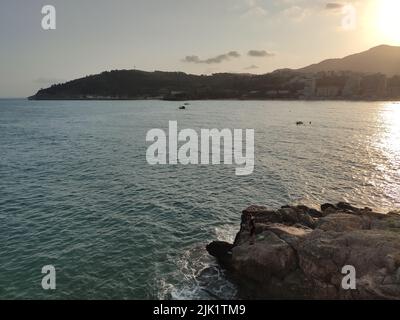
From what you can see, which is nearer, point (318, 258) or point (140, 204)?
point (318, 258)

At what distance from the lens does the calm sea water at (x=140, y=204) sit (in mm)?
21781

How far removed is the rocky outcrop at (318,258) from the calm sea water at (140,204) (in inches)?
64.8

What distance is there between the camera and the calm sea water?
21.8 meters

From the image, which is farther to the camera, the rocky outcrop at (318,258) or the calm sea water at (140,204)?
the calm sea water at (140,204)

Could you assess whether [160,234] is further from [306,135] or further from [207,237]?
[306,135]

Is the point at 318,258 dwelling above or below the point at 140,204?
above

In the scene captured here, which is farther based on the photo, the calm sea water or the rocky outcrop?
the calm sea water

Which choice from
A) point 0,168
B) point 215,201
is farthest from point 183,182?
point 0,168

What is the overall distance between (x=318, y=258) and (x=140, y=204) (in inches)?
782

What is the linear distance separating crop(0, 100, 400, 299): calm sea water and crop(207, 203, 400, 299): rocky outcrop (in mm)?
1645

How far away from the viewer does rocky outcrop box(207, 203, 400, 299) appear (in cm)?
1719

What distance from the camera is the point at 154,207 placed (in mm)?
33750

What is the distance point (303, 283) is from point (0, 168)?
47929 mm

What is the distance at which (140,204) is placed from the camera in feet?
113
